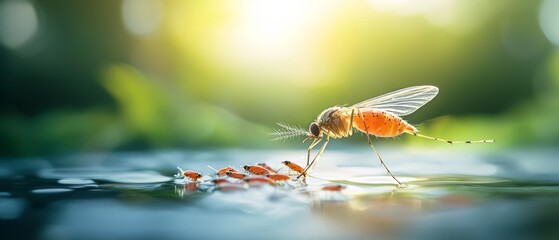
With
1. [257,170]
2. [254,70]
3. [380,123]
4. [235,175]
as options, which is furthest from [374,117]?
[254,70]

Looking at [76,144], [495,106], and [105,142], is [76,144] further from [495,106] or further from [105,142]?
[495,106]

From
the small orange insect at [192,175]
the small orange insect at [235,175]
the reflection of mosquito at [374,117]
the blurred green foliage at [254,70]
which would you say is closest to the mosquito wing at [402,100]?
the reflection of mosquito at [374,117]

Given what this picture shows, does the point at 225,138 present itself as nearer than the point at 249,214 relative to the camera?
No

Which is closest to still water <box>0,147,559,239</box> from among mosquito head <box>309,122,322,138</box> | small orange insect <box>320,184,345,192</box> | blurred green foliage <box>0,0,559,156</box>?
small orange insect <box>320,184,345,192</box>

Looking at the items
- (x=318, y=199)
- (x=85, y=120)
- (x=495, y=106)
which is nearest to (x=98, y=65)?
(x=85, y=120)

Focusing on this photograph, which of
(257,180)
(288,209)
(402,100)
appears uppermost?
(402,100)

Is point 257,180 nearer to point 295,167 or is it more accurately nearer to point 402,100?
point 295,167

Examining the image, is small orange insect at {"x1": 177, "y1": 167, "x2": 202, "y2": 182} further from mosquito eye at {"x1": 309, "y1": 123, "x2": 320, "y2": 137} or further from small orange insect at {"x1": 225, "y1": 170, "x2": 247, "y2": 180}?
mosquito eye at {"x1": 309, "y1": 123, "x2": 320, "y2": 137}
